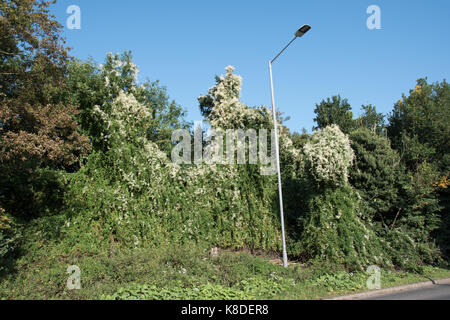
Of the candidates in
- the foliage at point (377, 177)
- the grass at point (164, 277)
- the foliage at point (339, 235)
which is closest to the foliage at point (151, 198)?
the grass at point (164, 277)

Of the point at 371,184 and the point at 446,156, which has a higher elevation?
the point at 446,156

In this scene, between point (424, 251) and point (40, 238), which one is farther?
point (424, 251)

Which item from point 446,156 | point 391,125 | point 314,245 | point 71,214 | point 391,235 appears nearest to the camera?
point 71,214

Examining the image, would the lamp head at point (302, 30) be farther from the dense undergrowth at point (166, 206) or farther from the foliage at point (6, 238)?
the foliage at point (6, 238)

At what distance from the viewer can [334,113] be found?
23.7 metres

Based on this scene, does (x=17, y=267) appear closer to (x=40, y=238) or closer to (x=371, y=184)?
(x=40, y=238)

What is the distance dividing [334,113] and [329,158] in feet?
48.6

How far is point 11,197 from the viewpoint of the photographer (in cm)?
873

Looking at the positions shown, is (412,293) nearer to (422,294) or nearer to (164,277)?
(422,294)

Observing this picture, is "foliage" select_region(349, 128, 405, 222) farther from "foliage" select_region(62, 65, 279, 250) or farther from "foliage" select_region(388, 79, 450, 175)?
"foliage" select_region(62, 65, 279, 250)

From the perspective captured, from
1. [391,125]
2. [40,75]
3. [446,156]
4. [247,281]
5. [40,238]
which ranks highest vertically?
[391,125]
